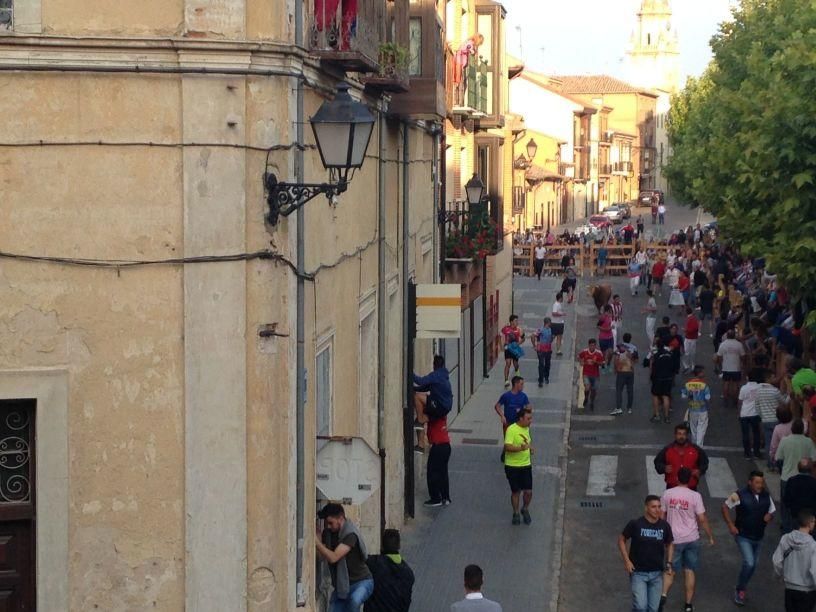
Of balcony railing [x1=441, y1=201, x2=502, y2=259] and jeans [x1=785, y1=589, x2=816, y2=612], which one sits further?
balcony railing [x1=441, y1=201, x2=502, y2=259]

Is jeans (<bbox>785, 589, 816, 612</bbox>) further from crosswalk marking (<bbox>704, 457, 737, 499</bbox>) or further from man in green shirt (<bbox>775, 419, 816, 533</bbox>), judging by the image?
crosswalk marking (<bbox>704, 457, 737, 499</bbox>)

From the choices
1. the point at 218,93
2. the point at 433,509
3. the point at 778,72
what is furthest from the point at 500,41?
the point at 218,93

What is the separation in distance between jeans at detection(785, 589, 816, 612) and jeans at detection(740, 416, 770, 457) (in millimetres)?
8343

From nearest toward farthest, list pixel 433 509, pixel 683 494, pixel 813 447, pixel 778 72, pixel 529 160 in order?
pixel 683 494
pixel 813 447
pixel 433 509
pixel 778 72
pixel 529 160

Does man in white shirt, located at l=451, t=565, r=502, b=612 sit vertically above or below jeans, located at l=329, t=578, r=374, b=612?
above

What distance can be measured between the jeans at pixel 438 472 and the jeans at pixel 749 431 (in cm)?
501

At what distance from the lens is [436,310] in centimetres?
1709

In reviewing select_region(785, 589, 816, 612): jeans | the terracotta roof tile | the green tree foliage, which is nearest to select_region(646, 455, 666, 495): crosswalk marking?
the green tree foliage

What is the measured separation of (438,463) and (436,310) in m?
2.21

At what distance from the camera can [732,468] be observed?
21.0 m

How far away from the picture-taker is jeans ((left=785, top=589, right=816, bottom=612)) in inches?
501

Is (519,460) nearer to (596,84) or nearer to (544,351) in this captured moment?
(544,351)

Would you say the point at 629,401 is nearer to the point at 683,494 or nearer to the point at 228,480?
the point at 683,494

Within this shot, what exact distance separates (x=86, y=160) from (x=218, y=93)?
0.91 metres
